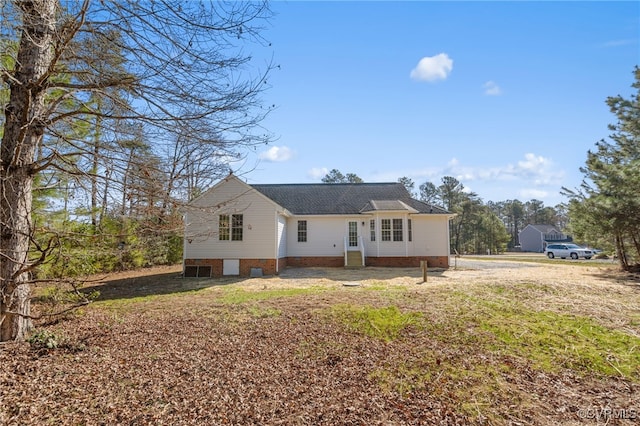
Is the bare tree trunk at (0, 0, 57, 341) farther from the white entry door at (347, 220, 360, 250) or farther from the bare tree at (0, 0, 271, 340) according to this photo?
the white entry door at (347, 220, 360, 250)

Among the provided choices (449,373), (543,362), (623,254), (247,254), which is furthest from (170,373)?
(623,254)

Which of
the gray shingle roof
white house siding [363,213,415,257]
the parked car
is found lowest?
the parked car

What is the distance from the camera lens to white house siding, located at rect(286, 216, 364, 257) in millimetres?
18703

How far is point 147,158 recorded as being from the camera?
15.0ft

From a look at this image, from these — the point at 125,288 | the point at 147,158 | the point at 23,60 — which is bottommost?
the point at 125,288

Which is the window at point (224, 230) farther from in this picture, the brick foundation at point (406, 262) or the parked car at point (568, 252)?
the parked car at point (568, 252)

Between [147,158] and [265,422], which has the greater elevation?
[147,158]

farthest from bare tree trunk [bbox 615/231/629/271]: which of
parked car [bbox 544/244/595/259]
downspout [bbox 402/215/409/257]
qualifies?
parked car [bbox 544/244/595/259]

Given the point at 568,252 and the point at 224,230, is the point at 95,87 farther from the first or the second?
the point at 568,252

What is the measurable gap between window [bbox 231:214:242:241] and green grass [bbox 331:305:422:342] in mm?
9432

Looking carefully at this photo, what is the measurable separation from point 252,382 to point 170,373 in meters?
1.08

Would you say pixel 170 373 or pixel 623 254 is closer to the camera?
pixel 170 373

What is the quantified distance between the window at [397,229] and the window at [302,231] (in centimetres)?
510

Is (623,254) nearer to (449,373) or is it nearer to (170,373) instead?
(449,373)
